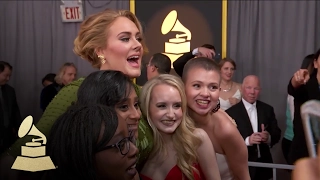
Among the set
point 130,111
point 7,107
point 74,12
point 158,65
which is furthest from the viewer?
point 74,12

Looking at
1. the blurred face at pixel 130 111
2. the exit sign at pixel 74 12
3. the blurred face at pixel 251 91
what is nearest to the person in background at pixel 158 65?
the blurred face at pixel 251 91

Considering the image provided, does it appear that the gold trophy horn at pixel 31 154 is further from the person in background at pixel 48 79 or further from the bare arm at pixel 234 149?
the person in background at pixel 48 79

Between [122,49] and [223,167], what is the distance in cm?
72

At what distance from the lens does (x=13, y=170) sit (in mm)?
1455

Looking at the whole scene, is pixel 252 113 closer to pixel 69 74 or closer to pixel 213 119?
pixel 213 119

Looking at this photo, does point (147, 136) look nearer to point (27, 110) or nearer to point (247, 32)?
point (247, 32)

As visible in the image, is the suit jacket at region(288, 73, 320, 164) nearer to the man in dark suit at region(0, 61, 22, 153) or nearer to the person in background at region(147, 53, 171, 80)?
the person in background at region(147, 53, 171, 80)

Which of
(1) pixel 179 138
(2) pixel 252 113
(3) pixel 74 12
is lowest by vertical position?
(2) pixel 252 113

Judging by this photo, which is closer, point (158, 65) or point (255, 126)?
point (158, 65)

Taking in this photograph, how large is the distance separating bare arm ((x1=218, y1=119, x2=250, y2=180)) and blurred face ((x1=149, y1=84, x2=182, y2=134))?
0.30 meters

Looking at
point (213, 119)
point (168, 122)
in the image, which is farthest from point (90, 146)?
point (213, 119)

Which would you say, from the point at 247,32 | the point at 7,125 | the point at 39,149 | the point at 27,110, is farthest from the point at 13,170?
the point at 27,110

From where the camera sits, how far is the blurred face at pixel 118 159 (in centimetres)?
110

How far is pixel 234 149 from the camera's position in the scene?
6.12ft
